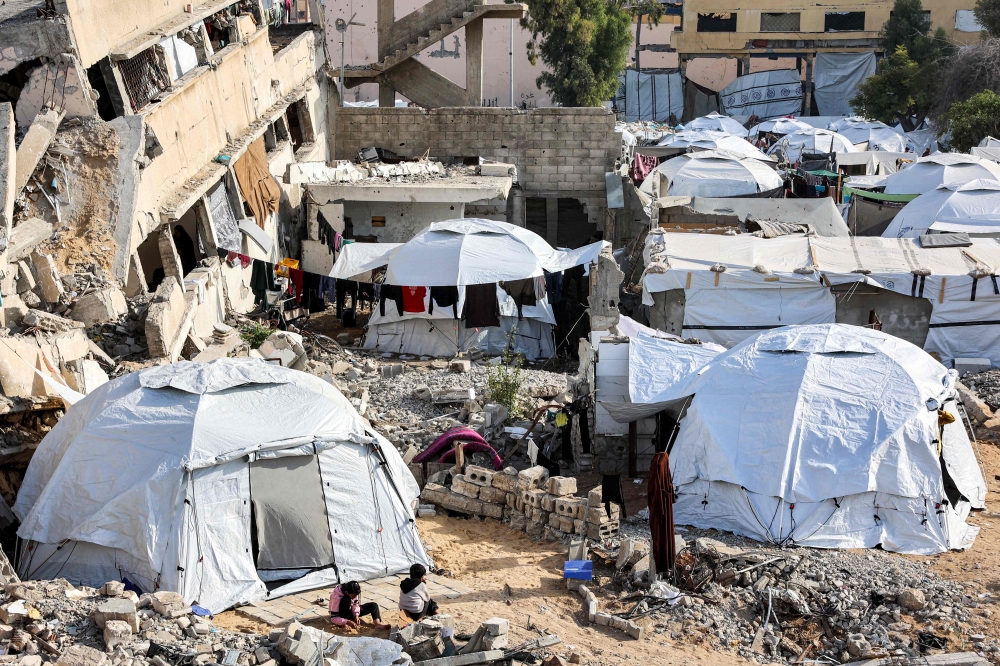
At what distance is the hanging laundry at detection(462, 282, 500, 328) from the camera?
16.9 m

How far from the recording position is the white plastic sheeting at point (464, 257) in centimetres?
1661

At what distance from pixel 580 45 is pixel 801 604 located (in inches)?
1105

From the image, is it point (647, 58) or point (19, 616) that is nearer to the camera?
point (19, 616)

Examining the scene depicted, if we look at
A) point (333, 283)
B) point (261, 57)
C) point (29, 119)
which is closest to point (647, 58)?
point (261, 57)

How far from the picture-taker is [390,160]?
24.0 meters

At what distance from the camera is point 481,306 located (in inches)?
670

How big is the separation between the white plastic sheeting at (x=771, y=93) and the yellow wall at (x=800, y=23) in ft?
5.37

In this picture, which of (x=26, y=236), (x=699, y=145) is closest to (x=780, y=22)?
(x=699, y=145)

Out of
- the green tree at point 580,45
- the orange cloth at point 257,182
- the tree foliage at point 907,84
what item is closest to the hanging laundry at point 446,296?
the orange cloth at point 257,182

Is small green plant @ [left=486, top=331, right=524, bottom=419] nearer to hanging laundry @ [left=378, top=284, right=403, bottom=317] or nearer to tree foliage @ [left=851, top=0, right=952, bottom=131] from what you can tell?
hanging laundry @ [left=378, top=284, right=403, bottom=317]

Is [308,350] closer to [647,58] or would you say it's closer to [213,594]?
[213,594]

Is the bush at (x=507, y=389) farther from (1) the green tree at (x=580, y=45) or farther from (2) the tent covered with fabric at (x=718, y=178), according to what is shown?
(1) the green tree at (x=580, y=45)

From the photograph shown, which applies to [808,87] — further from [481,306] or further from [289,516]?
[289,516]

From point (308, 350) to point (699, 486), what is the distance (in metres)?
7.36
